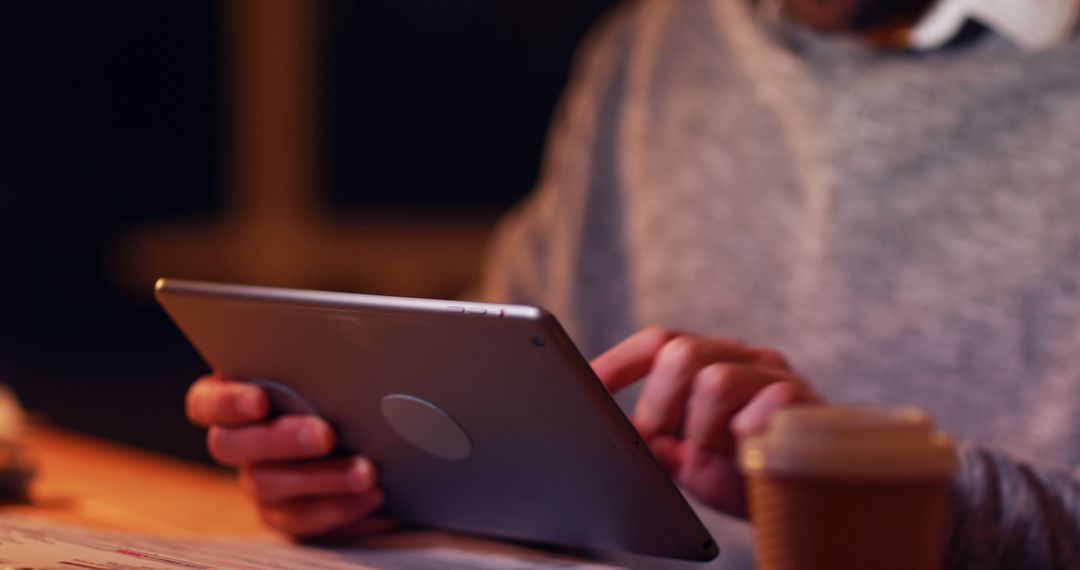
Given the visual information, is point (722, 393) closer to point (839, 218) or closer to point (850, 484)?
point (850, 484)

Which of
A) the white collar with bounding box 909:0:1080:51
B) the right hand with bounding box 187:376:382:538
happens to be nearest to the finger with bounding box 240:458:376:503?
the right hand with bounding box 187:376:382:538

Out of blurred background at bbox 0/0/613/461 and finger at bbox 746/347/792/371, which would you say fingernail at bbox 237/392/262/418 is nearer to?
finger at bbox 746/347/792/371

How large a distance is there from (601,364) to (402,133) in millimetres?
3159

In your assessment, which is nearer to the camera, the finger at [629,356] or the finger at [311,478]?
the finger at [629,356]

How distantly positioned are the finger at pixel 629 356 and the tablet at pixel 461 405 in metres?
0.05

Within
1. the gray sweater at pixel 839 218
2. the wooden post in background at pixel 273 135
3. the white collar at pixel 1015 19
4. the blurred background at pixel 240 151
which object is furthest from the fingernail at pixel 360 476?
the wooden post in background at pixel 273 135

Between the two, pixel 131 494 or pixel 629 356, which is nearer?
pixel 629 356

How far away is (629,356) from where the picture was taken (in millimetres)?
659

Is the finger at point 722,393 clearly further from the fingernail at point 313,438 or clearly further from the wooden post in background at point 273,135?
the wooden post in background at point 273,135

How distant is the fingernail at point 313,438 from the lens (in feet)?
2.44

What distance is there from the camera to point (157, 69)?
3.89m

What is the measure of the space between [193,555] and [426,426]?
0.14m

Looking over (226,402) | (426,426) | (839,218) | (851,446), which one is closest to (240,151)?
(839,218)

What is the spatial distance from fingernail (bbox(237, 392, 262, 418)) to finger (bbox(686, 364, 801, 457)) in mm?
270
